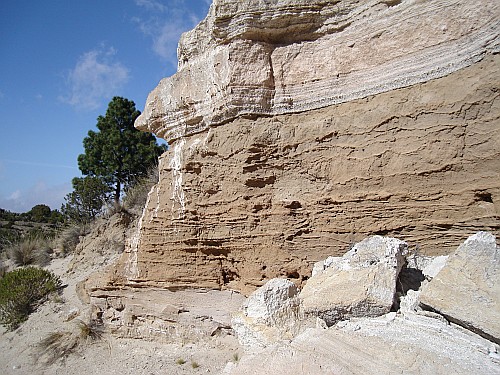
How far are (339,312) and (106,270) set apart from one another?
14.6ft

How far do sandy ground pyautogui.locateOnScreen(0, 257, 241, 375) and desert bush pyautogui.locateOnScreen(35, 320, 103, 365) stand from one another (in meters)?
0.08

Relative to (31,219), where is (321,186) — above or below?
below

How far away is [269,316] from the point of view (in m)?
3.38

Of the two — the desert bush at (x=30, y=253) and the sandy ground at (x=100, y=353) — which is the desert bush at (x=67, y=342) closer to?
the sandy ground at (x=100, y=353)

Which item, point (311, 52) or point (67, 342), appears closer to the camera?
point (311, 52)

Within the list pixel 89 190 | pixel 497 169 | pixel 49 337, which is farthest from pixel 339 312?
pixel 89 190

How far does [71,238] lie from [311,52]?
426 inches

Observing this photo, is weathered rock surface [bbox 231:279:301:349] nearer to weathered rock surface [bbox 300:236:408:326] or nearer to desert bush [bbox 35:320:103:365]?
weathered rock surface [bbox 300:236:408:326]


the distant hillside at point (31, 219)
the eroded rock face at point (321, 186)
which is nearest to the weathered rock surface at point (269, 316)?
the eroded rock face at point (321, 186)

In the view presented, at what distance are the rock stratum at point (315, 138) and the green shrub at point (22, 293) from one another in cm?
360

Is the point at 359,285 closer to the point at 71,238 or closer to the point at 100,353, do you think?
the point at 100,353

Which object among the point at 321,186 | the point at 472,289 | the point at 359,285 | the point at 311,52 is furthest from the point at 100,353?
the point at 311,52

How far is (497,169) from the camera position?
3.22 m

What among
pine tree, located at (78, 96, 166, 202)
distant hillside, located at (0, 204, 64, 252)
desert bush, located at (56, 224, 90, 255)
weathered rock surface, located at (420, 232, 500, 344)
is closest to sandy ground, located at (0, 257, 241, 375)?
weathered rock surface, located at (420, 232, 500, 344)
